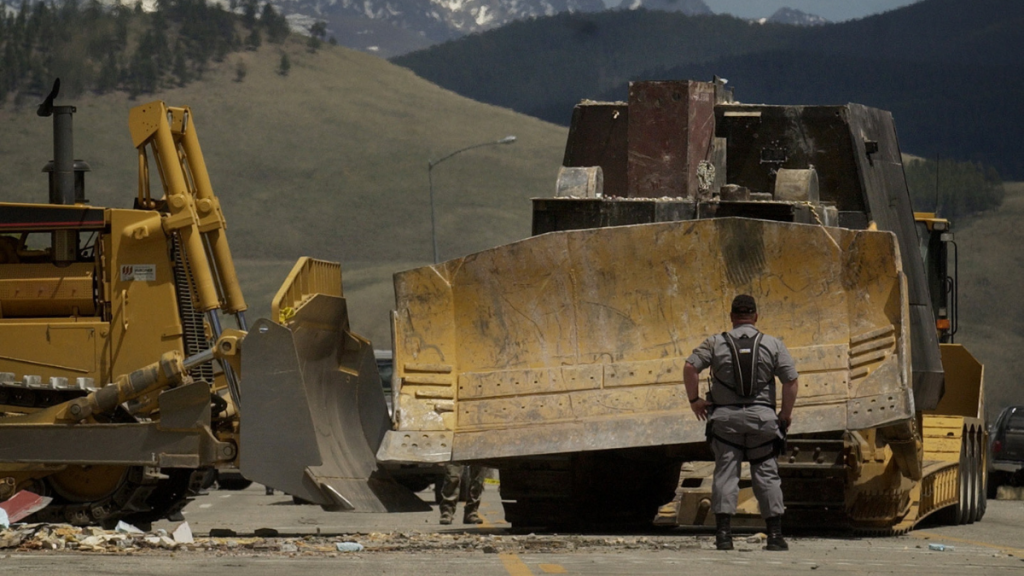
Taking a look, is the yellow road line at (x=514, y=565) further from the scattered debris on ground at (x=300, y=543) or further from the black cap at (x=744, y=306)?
the black cap at (x=744, y=306)

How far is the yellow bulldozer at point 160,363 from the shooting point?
12336mm

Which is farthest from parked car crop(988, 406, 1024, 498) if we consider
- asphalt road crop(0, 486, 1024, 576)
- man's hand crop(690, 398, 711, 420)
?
man's hand crop(690, 398, 711, 420)

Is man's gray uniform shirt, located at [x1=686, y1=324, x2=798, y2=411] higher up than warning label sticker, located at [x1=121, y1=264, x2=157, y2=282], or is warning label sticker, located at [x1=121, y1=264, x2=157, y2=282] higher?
warning label sticker, located at [x1=121, y1=264, x2=157, y2=282]

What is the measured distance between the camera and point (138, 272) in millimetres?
14484

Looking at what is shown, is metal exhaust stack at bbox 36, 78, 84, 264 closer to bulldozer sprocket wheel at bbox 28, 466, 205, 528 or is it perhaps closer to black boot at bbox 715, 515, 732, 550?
bulldozer sprocket wheel at bbox 28, 466, 205, 528

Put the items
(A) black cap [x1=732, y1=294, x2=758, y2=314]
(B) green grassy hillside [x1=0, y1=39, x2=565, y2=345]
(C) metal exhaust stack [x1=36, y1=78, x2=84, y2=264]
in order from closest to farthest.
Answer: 1. (A) black cap [x1=732, y1=294, x2=758, y2=314]
2. (C) metal exhaust stack [x1=36, y1=78, x2=84, y2=264]
3. (B) green grassy hillside [x1=0, y1=39, x2=565, y2=345]

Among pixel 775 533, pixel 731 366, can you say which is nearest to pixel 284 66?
pixel 731 366

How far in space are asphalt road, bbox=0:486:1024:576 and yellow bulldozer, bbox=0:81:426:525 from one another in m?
0.82

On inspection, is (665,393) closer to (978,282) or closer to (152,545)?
(152,545)

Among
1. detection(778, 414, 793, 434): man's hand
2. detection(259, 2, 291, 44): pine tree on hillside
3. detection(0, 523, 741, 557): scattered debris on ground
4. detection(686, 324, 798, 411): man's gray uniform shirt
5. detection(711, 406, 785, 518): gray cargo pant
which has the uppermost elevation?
detection(259, 2, 291, 44): pine tree on hillside

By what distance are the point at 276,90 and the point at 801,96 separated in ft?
235

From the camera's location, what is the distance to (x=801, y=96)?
18862cm

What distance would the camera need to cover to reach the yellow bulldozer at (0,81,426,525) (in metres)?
12.3

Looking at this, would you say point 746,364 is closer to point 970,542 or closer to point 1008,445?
point 970,542
